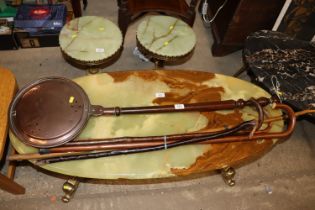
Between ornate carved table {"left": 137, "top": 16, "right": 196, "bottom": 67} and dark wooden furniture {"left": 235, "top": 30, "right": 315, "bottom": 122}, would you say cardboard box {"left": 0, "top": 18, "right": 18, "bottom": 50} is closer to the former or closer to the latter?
ornate carved table {"left": 137, "top": 16, "right": 196, "bottom": 67}

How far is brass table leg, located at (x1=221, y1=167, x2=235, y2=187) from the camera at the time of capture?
210 centimetres

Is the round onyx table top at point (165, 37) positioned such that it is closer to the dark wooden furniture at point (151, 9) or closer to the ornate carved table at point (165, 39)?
the ornate carved table at point (165, 39)

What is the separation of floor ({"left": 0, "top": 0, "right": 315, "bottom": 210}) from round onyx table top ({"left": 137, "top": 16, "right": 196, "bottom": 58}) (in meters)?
0.98

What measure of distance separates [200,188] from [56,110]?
1336 mm

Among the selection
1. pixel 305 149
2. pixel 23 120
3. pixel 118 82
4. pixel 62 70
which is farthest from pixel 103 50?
pixel 305 149

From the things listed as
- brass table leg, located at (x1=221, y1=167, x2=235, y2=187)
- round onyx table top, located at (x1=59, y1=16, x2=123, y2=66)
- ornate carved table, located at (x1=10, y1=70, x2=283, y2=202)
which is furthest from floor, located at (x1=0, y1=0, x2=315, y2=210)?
round onyx table top, located at (x1=59, y1=16, x2=123, y2=66)

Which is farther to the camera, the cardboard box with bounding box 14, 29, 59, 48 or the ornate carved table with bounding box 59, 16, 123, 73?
the cardboard box with bounding box 14, 29, 59, 48

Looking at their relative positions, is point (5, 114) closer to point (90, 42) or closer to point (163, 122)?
point (90, 42)

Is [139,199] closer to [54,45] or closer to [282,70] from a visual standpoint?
[282,70]

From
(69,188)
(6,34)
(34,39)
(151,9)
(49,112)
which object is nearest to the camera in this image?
(49,112)

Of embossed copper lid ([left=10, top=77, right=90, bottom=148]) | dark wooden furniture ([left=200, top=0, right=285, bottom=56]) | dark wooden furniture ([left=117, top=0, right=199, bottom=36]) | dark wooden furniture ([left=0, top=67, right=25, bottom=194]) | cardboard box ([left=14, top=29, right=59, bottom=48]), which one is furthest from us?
cardboard box ([left=14, top=29, right=59, bottom=48])

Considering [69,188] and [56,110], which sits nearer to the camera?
[56,110]

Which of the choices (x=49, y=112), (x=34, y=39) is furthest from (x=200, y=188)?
(x=34, y=39)

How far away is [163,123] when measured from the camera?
173 centimetres
